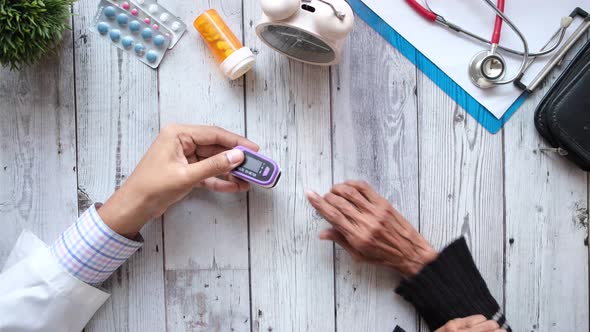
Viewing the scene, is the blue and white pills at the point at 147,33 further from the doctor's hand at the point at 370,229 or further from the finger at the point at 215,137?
the doctor's hand at the point at 370,229

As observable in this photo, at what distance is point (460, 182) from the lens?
93cm

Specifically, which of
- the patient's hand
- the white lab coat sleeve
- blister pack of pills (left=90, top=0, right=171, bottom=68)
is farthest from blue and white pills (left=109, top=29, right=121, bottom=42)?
the patient's hand

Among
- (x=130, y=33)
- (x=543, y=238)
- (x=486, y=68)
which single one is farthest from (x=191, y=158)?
(x=543, y=238)

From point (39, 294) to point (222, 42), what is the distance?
0.48 meters

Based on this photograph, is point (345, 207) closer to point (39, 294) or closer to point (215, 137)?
point (215, 137)

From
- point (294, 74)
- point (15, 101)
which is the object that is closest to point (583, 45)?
point (294, 74)

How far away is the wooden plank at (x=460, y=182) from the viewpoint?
0.92 m

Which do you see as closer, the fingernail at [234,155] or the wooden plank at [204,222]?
the fingernail at [234,155]

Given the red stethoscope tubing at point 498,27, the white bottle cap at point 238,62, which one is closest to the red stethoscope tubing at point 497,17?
the red stethoscope tubing at point 498,27

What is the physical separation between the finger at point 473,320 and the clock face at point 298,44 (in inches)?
18.6

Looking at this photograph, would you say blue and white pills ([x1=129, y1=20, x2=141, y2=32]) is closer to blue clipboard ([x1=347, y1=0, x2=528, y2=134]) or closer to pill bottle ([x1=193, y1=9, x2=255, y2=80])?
pill bottle ([x1=193, y1=9, x2=255, y2=80])

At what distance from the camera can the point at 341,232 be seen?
2.87 ft

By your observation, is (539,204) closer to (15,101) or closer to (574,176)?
(574,176)

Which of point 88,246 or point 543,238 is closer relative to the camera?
point 88,246
